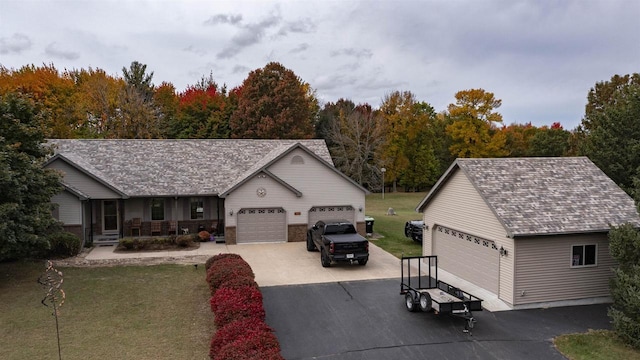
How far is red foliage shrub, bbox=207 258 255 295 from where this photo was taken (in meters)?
15.5

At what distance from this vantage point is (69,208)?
24422 millimetres

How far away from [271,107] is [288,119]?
2.48 m

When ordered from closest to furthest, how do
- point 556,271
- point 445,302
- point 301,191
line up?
point 445,302 < point 556,271 < point 301,191

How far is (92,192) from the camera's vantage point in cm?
2572

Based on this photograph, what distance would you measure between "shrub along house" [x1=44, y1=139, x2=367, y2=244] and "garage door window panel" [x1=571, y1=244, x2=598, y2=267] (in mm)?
14090

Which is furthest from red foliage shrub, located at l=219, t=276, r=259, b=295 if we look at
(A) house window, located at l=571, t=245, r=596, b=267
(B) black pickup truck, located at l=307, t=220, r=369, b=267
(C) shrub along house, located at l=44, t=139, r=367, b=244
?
(C) shrub along house, located at l=44, t=139, r=367, b=244

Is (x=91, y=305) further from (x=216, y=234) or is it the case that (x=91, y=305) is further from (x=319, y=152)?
(x=319, y=152)

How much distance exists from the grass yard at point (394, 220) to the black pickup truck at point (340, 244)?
3446 millimetres

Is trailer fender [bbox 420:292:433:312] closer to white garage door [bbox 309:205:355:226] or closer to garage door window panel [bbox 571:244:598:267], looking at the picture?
garage door window panel [bbox 571:244:598:267]

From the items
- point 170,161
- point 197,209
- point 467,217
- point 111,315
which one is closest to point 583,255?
point 467,217

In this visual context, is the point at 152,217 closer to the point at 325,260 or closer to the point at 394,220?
the point at 325,260

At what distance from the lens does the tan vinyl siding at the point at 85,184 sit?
1001 inches

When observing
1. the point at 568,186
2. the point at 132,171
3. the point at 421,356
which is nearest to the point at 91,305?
the point at 421,356

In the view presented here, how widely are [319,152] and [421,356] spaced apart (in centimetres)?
2128
